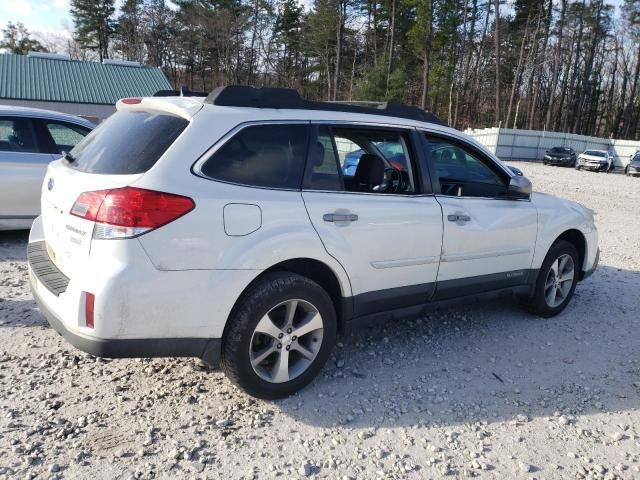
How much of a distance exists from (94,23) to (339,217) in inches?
2409

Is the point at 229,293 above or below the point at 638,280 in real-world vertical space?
above

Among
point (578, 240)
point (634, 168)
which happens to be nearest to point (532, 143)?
point (634, 168)

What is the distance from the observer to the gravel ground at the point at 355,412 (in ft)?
9.04

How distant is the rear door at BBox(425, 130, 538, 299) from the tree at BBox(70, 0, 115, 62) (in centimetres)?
5990

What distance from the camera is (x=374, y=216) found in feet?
11.5

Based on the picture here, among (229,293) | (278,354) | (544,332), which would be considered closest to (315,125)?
(229,293)

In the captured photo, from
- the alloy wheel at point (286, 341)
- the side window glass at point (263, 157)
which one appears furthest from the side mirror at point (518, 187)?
the alloy wheel at point (286, 341)

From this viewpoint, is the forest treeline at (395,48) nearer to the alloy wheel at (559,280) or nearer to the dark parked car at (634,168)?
the dark parked car at (634,168)

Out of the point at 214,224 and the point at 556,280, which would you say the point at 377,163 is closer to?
the point at 214,224

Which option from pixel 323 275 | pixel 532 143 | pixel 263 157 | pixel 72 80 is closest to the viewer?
pixel 263 157

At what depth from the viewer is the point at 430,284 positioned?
397cm

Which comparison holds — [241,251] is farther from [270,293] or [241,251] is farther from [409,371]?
[409,371]

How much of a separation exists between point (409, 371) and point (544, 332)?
1609mm

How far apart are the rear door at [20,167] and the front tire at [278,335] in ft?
14.5
